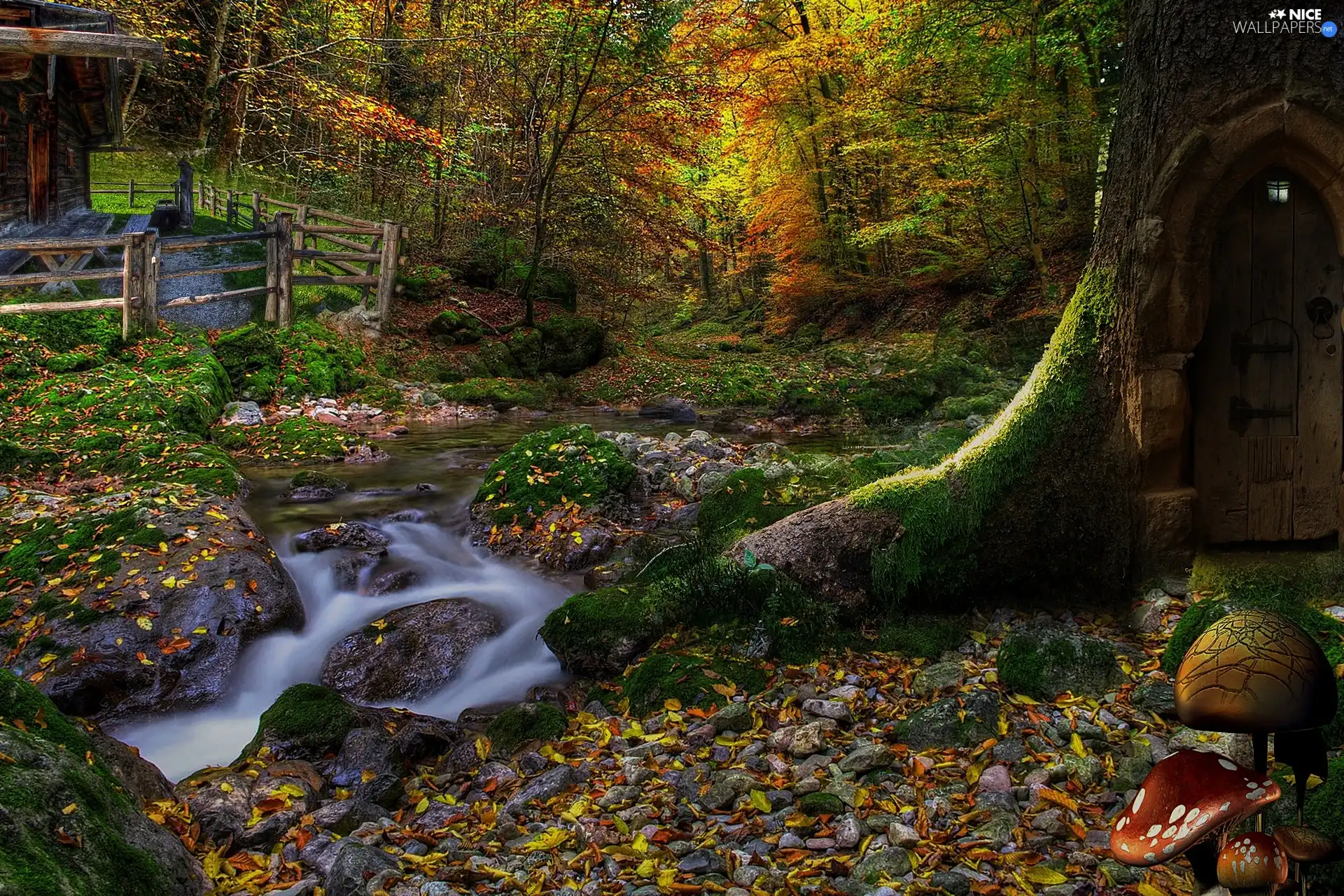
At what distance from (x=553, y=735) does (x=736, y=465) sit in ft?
15.8

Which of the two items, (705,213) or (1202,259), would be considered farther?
(705,213)

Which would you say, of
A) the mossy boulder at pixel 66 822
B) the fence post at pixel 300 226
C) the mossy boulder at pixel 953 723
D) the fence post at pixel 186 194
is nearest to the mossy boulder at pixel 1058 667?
the mossy boulder at pixel 953 723

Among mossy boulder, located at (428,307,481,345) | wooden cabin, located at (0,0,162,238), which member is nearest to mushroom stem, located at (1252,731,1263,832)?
wooden cabin, located at (0,0,162,238)

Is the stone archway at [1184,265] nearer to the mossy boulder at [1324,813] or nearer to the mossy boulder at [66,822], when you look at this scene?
the mossy boulder at [1324,813]

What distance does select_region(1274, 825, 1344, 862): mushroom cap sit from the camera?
1384mm

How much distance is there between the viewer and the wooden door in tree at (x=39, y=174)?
15.4m

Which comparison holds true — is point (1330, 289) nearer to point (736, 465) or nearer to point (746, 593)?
point (746, 593)

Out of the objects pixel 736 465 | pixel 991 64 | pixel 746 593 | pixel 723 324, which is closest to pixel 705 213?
pixel 723 324

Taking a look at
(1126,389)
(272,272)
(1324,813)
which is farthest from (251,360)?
(1324,813)

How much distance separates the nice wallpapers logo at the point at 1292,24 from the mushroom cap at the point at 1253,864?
13.8 feet

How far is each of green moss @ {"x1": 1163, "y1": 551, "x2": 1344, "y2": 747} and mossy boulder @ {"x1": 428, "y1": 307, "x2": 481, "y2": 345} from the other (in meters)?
15.2

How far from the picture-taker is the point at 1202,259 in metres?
4.30

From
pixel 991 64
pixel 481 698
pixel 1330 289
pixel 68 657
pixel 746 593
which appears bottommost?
pixel 481 698

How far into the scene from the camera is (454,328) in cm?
1742
